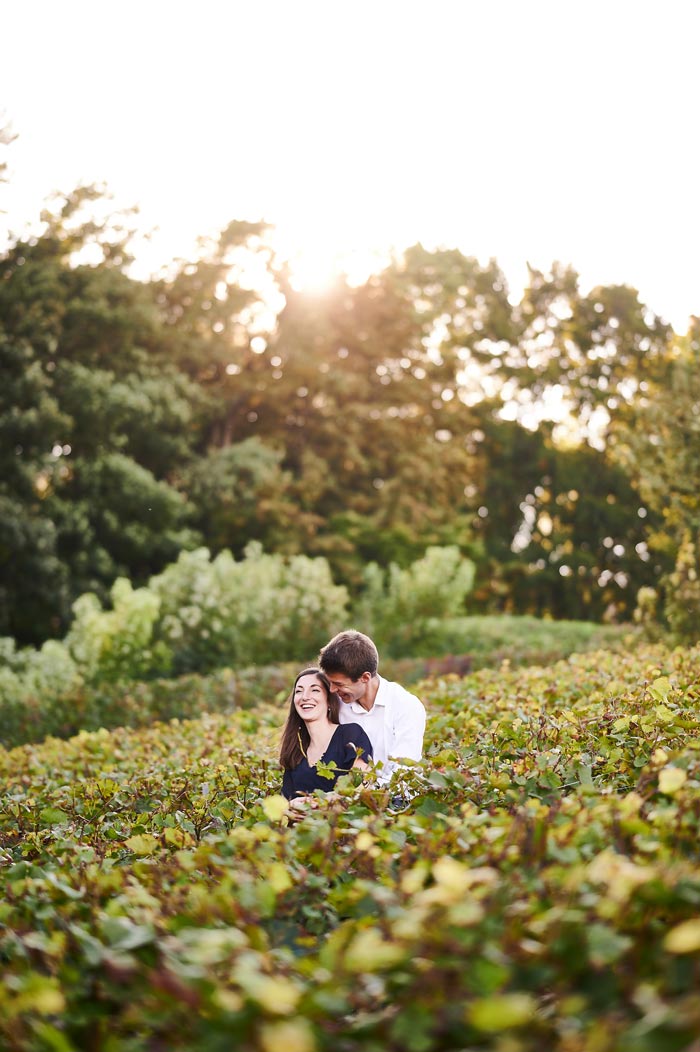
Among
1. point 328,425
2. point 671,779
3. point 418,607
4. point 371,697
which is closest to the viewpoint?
point 671,779

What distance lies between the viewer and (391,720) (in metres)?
4.73

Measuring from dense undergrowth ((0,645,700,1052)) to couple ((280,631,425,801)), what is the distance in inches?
23.8

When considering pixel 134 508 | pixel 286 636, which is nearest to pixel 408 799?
pixel 286 636

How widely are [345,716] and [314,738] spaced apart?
27 centimetres

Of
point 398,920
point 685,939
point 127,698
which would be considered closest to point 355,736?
point 398,920

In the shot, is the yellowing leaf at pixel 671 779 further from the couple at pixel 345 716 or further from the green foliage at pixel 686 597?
the green foliage at pixel 686 597

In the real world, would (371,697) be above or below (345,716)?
above

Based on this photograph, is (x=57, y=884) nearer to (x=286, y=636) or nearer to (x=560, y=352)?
(x=286, y=636)

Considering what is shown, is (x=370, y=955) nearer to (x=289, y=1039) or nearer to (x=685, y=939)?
(x=289, y=1039)

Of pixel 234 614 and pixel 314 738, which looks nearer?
pixel 314 738

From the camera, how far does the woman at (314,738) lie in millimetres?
4508

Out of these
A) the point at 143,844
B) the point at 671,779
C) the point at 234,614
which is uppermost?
the point at 671,779

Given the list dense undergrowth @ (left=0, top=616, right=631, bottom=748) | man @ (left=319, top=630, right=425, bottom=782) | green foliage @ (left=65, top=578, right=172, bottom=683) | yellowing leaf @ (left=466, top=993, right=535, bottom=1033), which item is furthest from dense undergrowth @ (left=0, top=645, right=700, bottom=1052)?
green foliage @ (left=65, top=578, right=172, bottom=683)

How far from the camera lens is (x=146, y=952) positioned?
2.20 meters
